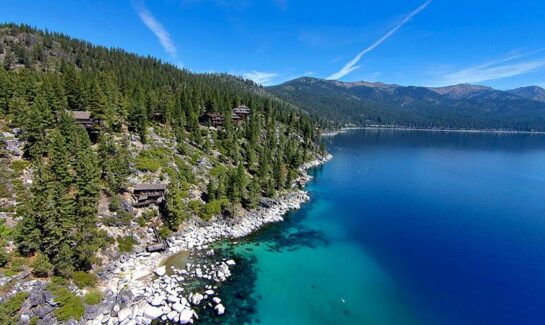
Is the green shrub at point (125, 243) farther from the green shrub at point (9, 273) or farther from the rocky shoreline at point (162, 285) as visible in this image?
the green shrub at point (9, 273)

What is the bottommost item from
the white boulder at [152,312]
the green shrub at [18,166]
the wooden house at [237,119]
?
the white boulder at [152,312]

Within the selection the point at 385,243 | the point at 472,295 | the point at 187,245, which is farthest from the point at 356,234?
the point at 187,245

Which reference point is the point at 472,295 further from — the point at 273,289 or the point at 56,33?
the point at 56,33

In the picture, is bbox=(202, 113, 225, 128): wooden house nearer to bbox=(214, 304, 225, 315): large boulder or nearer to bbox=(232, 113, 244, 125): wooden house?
bbox=(232, 113, 244, 125): wooden house

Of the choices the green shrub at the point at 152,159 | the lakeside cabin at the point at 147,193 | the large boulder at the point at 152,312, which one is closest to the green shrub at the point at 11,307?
the large boulder at the point at 152,312

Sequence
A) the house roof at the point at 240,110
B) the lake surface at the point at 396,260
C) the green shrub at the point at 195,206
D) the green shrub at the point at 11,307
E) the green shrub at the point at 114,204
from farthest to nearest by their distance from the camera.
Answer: the house roof at the point at 240,110 → the green shrub at the point at 195,206 → the green shrub at the point at 114,204 → the lake surface at the point at 396,260 → the green shrub at the point at 11,307

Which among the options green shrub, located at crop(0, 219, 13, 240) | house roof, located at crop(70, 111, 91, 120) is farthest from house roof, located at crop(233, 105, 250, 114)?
green shrub, located at crop(0, 219, 13, 240)

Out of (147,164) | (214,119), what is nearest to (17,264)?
(147,164)
